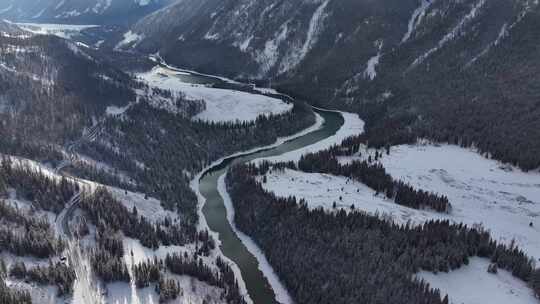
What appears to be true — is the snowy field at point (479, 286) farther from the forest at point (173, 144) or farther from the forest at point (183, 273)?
the forest at point (173, 144)

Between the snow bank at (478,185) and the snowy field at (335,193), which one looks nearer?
the snow bank at (478,185)

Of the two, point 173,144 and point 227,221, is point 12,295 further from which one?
point 173,144

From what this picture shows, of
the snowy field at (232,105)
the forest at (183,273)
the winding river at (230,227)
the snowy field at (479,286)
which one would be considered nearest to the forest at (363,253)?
the snowy field at (479,286)

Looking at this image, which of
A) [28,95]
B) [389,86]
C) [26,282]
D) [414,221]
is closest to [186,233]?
[26,282]

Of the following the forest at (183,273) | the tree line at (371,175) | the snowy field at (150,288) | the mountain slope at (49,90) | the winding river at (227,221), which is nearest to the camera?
the snowy field at (150,288)

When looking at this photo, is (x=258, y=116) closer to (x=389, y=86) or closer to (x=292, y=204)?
(x=389, y=86)

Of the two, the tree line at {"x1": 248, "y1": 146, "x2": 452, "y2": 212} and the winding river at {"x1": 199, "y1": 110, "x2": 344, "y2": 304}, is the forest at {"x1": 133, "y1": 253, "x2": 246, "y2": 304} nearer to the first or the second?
the winding river at {"x1": 199, "y1": 110, "x2": 344, "y2": 304}
